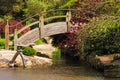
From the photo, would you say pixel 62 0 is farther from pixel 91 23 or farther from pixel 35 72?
pixel 35 72

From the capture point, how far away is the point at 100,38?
21219mm

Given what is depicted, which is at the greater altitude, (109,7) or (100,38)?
(109,7)

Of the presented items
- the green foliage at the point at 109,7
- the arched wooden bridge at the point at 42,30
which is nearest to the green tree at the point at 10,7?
the arched wooden bridge at the point at 42,30

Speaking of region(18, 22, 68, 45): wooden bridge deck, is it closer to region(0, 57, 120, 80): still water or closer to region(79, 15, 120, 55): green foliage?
region(0, 57, 120, 80): still water

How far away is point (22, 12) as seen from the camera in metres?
37.9

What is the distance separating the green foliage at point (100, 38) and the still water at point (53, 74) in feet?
3.54

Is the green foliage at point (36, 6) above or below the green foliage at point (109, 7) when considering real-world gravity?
above

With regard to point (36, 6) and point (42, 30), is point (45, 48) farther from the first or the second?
point (36, 6)

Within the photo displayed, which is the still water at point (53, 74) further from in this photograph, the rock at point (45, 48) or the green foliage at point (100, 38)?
the rock at point (45, 48)

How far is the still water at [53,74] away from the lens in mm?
17938

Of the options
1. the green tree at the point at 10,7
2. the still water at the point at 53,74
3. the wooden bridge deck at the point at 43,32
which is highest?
the green tree at the point at 10,7

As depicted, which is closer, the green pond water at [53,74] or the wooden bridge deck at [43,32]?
the green pond water at [53,74]

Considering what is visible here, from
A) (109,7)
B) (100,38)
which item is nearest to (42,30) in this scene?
(100,38)

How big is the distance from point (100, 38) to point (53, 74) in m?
3.33
